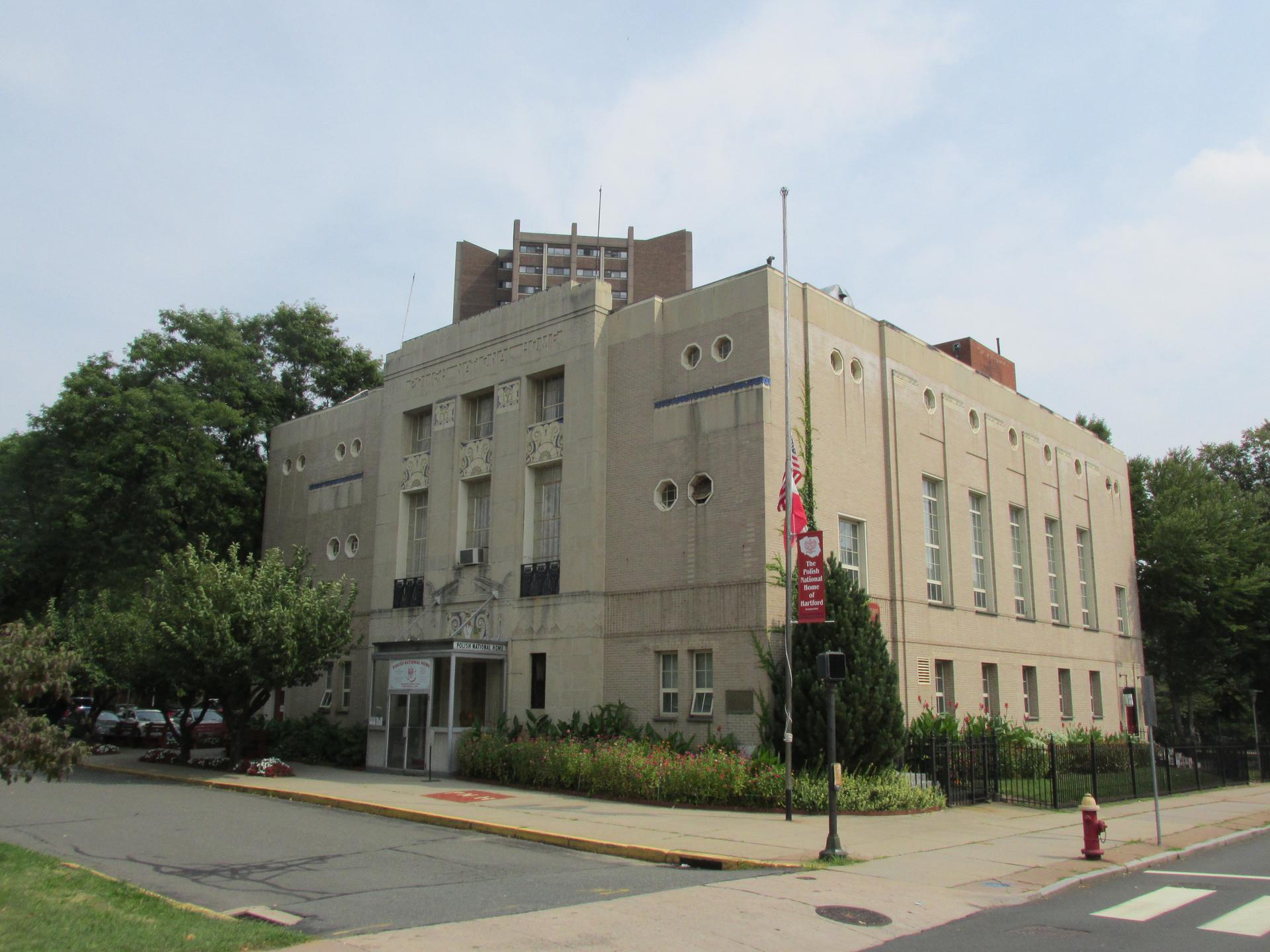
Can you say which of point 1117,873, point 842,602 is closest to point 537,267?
point 842,602

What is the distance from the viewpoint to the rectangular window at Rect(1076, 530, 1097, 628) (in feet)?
112

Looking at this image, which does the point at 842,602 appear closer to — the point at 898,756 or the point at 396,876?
the point at 898,756

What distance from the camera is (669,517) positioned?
76.5 ft

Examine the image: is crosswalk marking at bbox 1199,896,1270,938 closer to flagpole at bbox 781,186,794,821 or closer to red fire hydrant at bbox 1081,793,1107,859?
red fire hydrant at bbox 1081,793,1107,859

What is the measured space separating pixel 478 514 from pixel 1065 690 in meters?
18.9

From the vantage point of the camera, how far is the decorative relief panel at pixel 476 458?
2775cm

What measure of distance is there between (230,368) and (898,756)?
26401mm

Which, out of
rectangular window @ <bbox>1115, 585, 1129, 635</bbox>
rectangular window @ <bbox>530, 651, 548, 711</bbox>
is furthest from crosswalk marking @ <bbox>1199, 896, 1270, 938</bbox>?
rectangular window @ <bbox>1115, 585, 1129, 635</bbox>

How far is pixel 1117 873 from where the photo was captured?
44.3ft

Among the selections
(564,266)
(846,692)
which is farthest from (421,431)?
(564,266)

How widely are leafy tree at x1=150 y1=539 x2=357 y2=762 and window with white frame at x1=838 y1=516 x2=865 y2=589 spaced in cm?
1296

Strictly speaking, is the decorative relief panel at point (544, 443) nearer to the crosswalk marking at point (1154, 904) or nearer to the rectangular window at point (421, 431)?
the rectangular window at point (421, 431)

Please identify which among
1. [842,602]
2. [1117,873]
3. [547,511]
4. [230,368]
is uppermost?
[230,368]

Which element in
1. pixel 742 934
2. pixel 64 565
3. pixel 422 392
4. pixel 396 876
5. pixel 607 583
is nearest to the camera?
pixel 742 934
